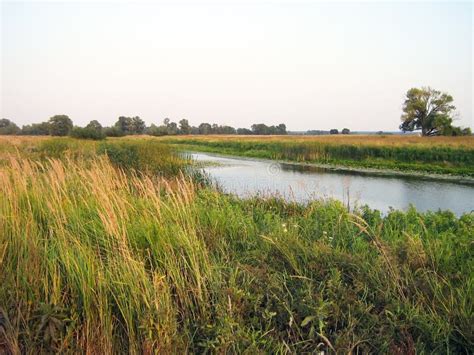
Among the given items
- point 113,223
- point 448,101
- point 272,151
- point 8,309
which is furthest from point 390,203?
point 448,101

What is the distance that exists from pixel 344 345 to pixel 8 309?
2.39 metres

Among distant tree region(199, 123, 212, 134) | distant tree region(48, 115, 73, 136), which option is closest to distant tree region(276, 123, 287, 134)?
distant tree region(199, 123, 212, 134)

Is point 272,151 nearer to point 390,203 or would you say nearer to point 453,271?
point 390,203

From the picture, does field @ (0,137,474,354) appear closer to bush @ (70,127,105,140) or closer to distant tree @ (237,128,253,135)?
bush @ (70,127,105,140)

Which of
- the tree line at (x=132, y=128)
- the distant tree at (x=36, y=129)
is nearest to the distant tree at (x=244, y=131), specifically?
the tree line at (x=132, y=128)

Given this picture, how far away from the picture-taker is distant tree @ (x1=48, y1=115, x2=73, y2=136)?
49.4 m

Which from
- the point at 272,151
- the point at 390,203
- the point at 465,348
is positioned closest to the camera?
the point at 465,348

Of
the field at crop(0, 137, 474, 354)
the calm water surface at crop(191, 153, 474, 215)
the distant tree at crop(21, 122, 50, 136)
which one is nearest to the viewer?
the field at crop(0, 137, 474, 354)

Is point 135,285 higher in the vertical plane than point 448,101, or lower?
lower

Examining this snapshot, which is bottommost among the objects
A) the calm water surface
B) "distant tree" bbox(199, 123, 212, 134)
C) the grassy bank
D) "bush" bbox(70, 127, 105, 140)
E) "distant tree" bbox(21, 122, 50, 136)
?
the calm water surface

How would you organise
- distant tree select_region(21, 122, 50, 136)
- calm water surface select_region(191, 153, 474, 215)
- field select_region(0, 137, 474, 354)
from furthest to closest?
distant tree select_region(21, 122, 50, 136)
calm water surface select_region(191, 153, 474, 215)
field select_region(0, 137, 474, 354)

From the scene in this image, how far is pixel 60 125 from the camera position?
54.3 meters

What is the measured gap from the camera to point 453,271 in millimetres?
3227

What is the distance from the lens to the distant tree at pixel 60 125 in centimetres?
Answer: 4944
